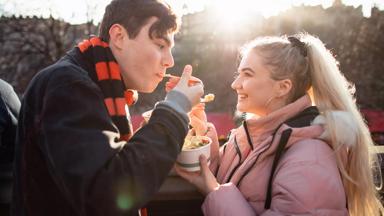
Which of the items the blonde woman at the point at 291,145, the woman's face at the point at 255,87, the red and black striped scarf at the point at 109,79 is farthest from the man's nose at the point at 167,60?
the woman's face at the point at 255,87

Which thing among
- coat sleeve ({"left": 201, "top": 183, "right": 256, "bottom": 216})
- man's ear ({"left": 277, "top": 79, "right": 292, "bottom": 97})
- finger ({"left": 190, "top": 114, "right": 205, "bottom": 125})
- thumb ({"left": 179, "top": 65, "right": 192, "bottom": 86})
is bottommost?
coat sleeve ({"left": 201, "top": 183, "right": 256, "bottom": 216})

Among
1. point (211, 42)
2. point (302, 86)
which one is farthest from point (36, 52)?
point (302, 86)

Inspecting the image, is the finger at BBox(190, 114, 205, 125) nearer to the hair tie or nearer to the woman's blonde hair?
the woman's blonde hair

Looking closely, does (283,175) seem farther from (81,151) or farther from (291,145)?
(81,151)

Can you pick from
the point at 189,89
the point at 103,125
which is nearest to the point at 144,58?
the point at 189,89

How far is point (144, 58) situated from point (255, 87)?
0.82 metres

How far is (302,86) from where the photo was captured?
2.50 m

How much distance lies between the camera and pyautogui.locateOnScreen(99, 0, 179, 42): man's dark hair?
1.78 meters

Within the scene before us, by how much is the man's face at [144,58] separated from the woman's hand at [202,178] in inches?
18.8

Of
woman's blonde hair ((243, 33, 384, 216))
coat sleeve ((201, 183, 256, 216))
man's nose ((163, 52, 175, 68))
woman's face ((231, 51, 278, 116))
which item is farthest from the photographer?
woman's face ((231, 51, 278, 116))

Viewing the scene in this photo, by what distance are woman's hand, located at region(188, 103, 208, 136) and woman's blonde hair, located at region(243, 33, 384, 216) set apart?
19.1 inches

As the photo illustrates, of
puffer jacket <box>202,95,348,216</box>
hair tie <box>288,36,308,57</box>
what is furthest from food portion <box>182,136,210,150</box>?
hair tie <box>288,36,308,57</box>

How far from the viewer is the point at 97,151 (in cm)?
136

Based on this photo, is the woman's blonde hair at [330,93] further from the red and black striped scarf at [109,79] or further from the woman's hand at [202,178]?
the red and black striped scarf at [109,79]
